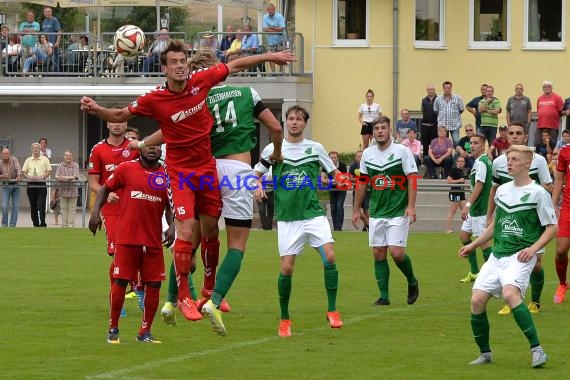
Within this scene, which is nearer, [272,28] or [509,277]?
[509,277]

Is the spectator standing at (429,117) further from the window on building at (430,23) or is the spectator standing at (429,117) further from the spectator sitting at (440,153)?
the window on building at (430,23)

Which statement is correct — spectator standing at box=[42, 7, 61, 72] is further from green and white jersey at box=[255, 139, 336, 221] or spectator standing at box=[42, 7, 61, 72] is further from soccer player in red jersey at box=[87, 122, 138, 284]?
green and white jersey at box=[255, 139, 336, 221]

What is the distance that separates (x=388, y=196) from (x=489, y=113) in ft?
54.8

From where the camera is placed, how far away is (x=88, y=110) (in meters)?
10.4

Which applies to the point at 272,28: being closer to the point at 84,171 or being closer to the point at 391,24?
the point at 391,24

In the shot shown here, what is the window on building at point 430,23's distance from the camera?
3647 cm

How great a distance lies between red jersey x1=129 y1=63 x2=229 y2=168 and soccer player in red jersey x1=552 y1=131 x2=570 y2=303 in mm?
4700

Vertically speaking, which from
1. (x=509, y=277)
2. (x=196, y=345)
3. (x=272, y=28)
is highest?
(x=272, y=28)

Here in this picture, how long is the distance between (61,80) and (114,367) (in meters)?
27.3

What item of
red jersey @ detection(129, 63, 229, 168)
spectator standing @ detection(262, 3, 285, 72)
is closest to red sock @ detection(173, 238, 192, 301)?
red jersey @ detection(129, 63, 229, 168)

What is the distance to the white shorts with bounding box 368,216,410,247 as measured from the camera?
1445 cm

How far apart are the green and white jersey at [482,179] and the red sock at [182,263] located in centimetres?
644

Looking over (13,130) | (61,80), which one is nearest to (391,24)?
(61,80)

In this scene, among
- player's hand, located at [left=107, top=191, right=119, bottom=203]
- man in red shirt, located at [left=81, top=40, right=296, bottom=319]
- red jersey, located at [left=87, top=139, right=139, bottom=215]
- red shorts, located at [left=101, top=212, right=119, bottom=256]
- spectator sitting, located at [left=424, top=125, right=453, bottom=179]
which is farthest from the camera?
spectator sitting, located at [left=424, top=125, right=453, bottom=179]
